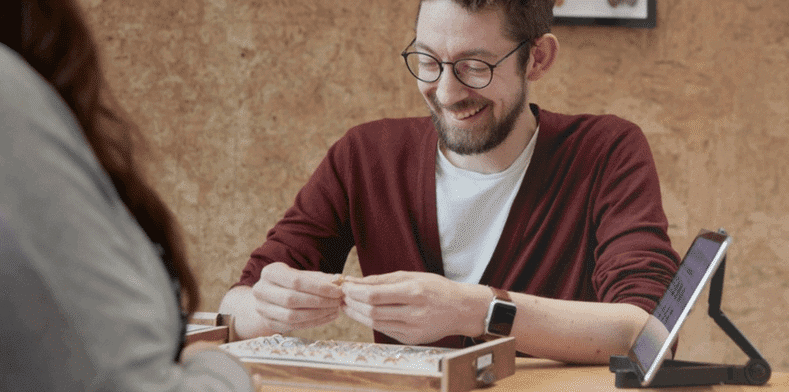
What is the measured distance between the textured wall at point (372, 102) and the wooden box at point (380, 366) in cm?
144

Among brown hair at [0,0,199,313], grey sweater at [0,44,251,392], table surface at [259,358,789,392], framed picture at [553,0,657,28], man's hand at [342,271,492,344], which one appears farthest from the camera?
framed picture at [553,0,657,28]

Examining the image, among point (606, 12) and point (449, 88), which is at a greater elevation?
point (606, 12)

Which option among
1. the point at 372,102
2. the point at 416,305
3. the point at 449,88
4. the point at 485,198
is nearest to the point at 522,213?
the point at 485,198

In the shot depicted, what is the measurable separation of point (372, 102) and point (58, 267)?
210cm

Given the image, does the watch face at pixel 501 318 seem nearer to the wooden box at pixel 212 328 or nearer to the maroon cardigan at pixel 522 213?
the maroon cardigan at pixel 522 213

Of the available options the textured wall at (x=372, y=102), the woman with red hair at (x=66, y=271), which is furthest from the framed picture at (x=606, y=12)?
the woman with red hair at (x=66, y=271)

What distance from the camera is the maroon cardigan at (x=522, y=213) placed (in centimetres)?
148

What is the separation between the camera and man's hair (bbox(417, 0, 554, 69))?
1.51 meters

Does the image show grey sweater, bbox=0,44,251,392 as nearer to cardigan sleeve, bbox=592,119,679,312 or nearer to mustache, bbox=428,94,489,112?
cardigan sleeve, bbox=592,119,679,312

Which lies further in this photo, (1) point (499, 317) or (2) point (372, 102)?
(2) point (372, 102)

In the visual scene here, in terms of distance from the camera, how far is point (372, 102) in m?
2.48

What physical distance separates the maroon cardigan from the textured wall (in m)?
0.75

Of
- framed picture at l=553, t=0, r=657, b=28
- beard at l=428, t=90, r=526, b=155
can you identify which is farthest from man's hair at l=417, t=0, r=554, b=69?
framed picture at l=553, t=0, r=657, b=28

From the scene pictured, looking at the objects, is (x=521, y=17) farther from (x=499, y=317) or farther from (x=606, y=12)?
(x=606, y=12)
